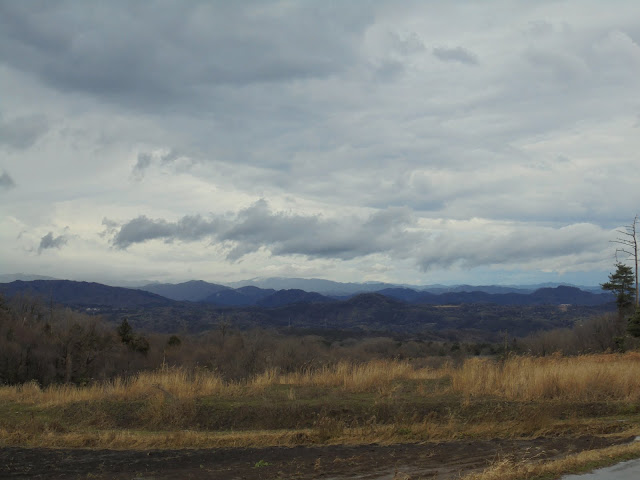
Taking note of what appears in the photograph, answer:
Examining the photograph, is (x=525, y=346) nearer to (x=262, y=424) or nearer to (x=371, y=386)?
(x=371, y=386)

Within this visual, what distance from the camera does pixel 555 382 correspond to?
15.7 meters

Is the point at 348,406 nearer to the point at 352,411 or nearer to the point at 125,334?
the point at 352,411

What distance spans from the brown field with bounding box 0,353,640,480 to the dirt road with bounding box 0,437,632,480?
14 cm

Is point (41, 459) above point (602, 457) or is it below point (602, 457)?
below

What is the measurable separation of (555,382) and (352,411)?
5868 millimetres

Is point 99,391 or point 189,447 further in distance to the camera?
point 99,391

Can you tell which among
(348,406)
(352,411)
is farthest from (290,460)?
(348,406)

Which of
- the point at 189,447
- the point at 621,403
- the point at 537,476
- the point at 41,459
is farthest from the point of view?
the point at 621,403

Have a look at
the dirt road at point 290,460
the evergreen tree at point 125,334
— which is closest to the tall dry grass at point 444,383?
the dirt road at point 290,460

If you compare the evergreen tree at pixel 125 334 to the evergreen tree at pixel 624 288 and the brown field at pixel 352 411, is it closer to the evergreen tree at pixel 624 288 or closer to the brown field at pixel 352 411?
the brown field at pixel 352 411

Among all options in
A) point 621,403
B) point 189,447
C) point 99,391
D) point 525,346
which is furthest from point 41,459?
point 525,346

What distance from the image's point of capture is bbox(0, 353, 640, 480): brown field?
1270cm

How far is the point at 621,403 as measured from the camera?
48.4 ft

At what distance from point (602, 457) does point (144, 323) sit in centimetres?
14476
